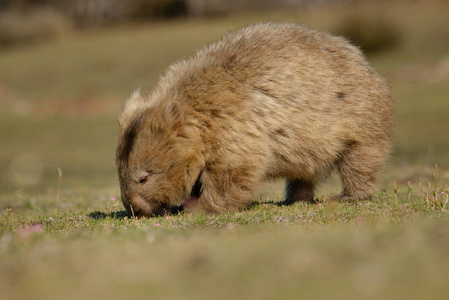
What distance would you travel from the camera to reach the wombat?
248 inches

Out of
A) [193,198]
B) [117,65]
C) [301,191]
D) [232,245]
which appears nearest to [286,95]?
[301,191]

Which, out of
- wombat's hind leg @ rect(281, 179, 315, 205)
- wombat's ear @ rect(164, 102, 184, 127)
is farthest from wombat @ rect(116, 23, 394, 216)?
wombat's hind leg @ rect(281, 179, 315, 205)

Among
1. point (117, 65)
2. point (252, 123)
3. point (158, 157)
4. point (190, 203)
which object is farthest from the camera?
point (117, 65)

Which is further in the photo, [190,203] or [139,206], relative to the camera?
[190,203]

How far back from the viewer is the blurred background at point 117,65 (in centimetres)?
1652

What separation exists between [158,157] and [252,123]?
113 centimetres

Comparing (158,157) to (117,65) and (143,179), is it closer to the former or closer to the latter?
(143,179)

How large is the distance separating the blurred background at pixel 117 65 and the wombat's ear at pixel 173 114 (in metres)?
4.25

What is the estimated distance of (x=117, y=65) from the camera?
1272 inches

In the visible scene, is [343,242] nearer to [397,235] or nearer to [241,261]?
[397,235]

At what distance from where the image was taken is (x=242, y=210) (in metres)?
6.56

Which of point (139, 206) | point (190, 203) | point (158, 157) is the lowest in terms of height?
point (190, 203)

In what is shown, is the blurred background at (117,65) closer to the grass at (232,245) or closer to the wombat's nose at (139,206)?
the grass at (232,245)

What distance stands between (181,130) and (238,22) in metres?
32.0
